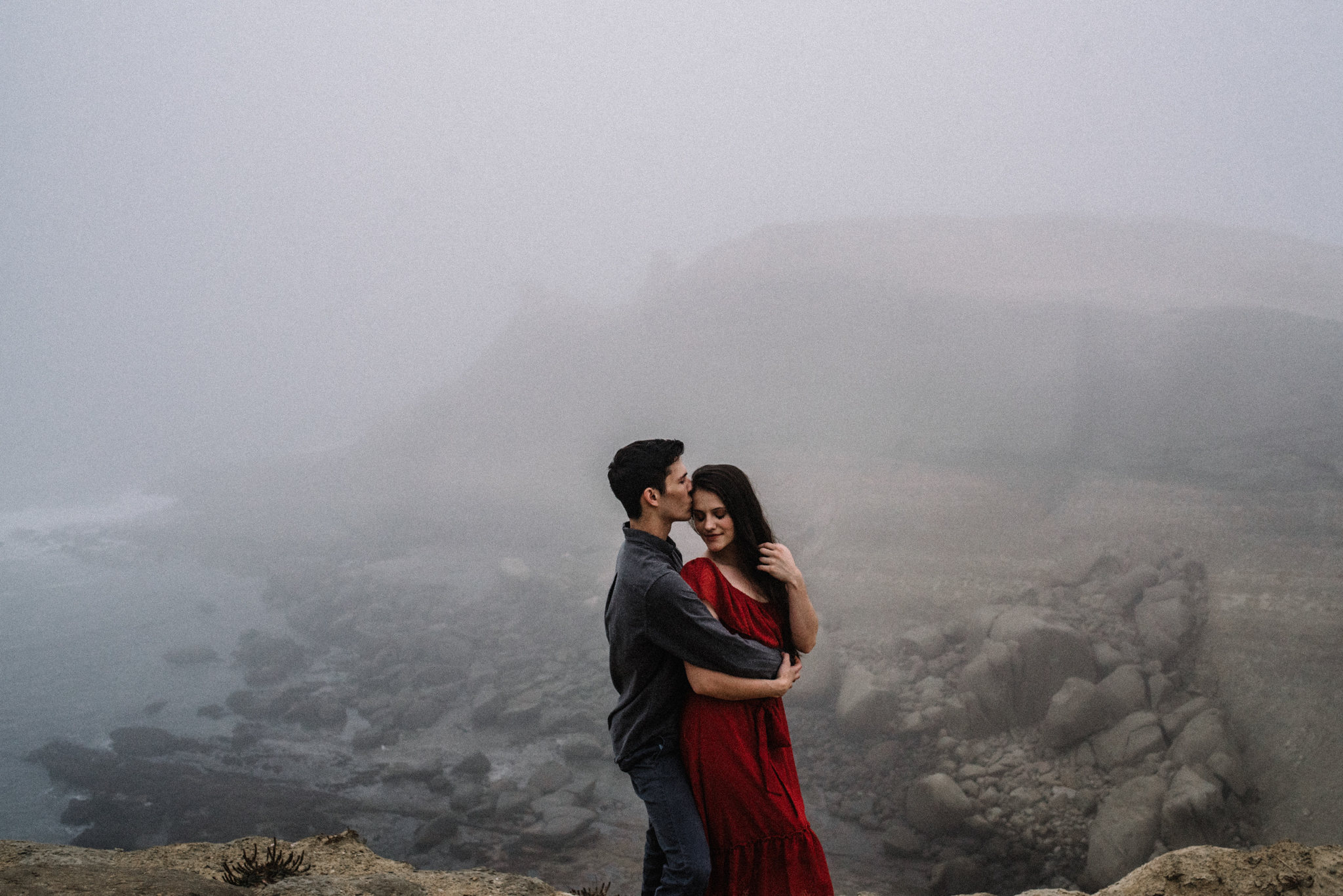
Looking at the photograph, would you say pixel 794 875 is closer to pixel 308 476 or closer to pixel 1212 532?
pixel 1212 532

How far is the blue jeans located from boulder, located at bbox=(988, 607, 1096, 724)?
11.2m

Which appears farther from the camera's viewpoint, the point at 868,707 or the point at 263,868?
the point at 868,707

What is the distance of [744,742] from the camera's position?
2453 mm

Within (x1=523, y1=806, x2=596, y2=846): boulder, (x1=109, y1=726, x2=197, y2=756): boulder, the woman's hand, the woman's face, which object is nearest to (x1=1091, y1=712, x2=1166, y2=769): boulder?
(x1=523, y1=806, x2=596, y2=846): boulder

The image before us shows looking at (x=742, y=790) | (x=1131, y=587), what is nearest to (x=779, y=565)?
(x=742, y=790)

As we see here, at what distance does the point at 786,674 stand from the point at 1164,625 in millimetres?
12781

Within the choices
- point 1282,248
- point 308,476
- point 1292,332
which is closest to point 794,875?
point 1292,332

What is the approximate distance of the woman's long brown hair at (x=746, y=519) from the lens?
2.62m

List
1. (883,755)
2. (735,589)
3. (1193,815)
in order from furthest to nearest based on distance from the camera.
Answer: (883,755) < (1193,815) < (735,589)

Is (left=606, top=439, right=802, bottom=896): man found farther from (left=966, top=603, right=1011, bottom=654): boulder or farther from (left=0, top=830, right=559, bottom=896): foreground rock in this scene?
(left=966, top=603, right=1011, bottom=654): boulder

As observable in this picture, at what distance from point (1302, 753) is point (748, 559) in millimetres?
11638

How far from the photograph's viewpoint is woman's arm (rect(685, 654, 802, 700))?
2.31 m

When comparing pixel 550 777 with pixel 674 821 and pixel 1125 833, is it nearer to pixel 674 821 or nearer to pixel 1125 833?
pixel 1125 833

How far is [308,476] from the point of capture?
50.4 metres
